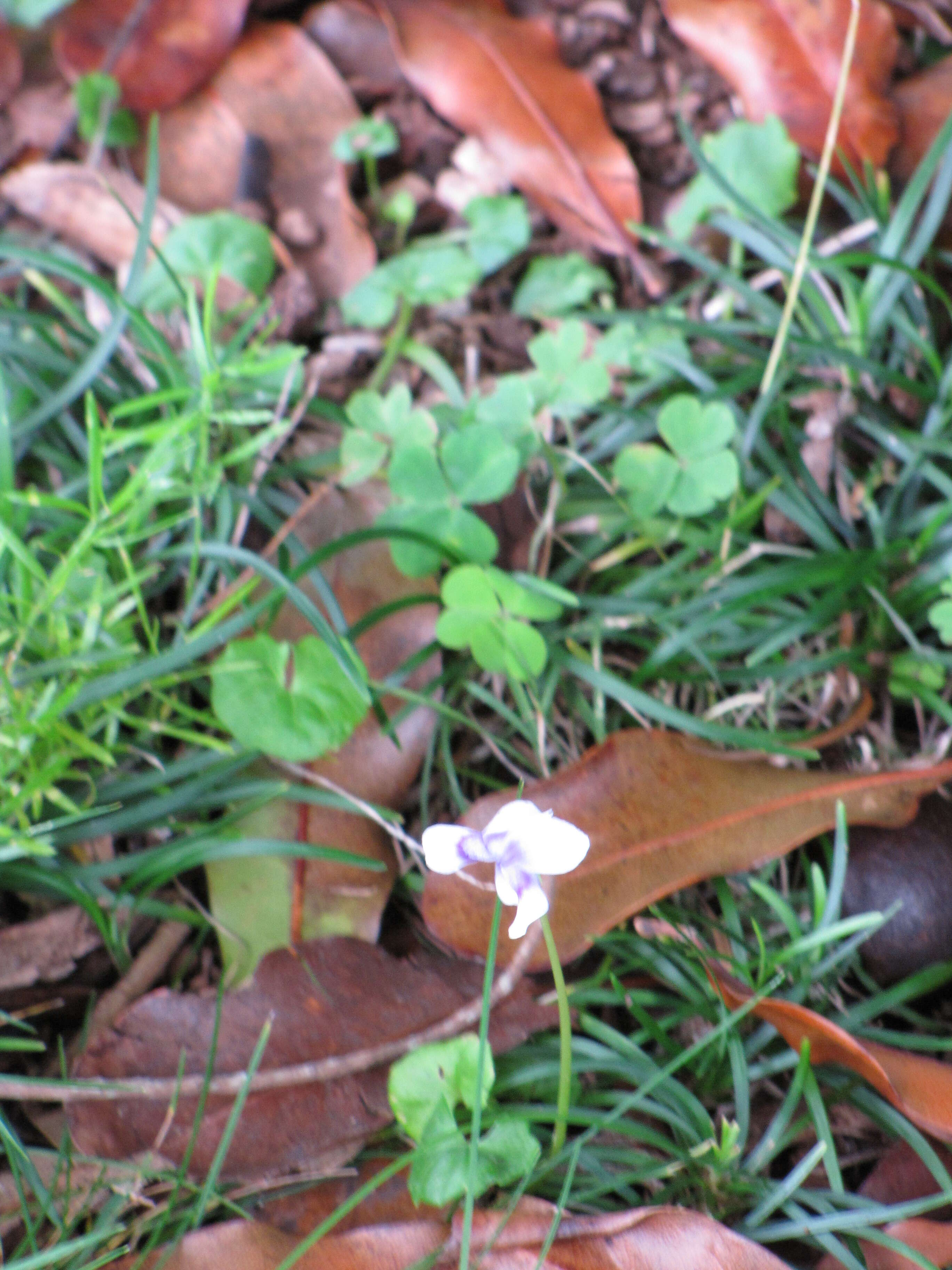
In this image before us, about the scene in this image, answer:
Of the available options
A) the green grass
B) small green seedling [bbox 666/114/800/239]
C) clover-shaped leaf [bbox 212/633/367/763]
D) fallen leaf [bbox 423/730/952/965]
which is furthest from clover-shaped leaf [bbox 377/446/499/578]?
small green seedling [bbox 666/114/800/239]

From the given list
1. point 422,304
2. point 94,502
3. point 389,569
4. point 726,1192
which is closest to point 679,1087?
point 726,1192

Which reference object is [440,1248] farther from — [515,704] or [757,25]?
[757,25]

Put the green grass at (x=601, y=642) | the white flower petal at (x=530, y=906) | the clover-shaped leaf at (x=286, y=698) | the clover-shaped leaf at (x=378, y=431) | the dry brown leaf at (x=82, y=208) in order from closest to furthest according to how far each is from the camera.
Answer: the white flower petal at (x=530, y=906)
the green grass at (x=601, y=642)
the clover-shaped leaf at (x=286, y=698)
the clover-shaped leaf at (x=378, y=431)
the dry brown leaf at (x=82, y=208)

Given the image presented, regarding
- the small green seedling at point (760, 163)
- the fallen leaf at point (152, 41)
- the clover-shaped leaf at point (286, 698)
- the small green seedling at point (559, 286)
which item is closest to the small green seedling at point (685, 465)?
the small green seedling at point (559, 286)

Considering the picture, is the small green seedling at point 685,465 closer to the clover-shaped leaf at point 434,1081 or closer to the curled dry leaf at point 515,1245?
the clover-shaped leaf at point 434,1081

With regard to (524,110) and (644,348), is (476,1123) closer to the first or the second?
(644,348)

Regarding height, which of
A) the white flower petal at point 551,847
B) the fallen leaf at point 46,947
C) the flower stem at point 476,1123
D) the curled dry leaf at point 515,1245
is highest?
the white flower petal at point 551,847

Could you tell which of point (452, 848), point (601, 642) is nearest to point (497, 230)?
point (601, 642)
